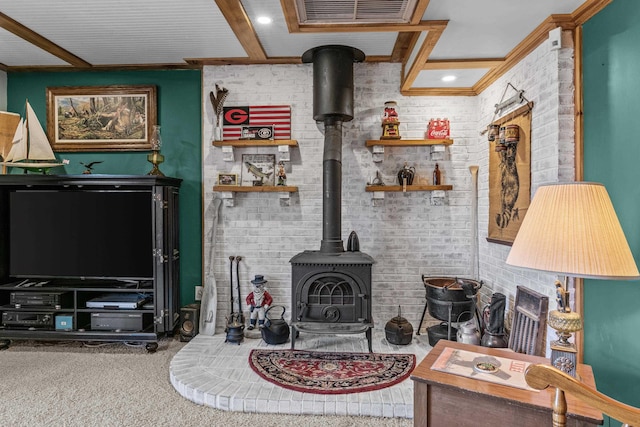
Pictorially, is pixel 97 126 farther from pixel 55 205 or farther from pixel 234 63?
pixel 234 63

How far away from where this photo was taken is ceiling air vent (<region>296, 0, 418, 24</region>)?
2.30m

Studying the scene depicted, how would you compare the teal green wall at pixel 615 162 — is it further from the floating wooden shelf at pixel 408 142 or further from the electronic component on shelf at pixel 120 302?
the electronic component on shelf at pixel 120 302

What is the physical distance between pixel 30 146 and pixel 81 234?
1.00 metres

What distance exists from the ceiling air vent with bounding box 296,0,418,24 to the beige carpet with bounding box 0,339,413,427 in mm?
2452

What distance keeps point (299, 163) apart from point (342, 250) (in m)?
0.94

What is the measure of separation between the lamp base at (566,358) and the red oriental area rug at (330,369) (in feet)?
4.19

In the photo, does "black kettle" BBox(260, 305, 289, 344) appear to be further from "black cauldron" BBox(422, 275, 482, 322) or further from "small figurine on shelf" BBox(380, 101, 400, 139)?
"small figurine on shelf" BBox(380, 101, 400, 139)

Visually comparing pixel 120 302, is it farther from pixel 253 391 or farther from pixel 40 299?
pixel 253 391

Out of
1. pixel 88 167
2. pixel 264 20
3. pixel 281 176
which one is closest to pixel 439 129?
pixel 281 176

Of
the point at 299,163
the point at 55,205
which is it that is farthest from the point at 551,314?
the point at 55,205

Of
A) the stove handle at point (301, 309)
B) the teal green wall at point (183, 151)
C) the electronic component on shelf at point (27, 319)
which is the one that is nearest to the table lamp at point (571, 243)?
the stove handle at point (301, 309)

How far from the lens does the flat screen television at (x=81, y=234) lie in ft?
Answer: 11.0

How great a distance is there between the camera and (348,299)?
310 centimetres

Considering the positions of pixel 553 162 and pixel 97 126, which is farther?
pixel 97 126
